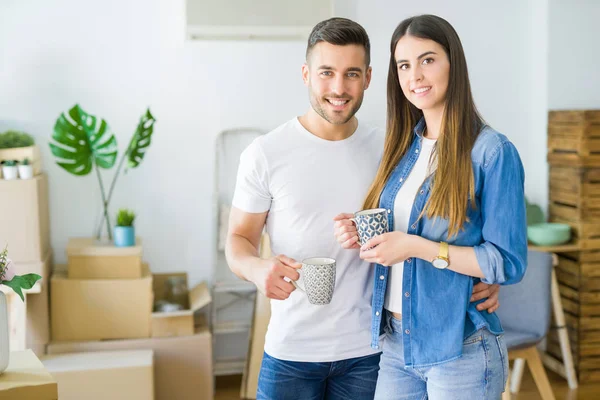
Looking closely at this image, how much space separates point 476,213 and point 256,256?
56 cm

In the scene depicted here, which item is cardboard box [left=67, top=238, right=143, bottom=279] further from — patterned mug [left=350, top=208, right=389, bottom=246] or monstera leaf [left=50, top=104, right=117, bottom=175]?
patterned mug [left=350, top=208, right=389, bottom=246]

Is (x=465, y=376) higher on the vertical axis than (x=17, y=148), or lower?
lower

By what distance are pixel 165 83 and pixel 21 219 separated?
3.12ft

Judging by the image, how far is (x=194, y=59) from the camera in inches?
144

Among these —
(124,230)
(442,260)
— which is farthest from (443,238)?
(124,230)

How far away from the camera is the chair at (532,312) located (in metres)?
3.22

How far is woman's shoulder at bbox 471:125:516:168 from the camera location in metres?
1.61

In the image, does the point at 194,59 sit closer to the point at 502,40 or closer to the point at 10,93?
the point at 10,93

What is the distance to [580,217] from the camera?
3719 mm

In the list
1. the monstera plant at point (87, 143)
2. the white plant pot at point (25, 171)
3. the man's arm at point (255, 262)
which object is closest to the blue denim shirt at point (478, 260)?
the man's arm at point (255, 262)

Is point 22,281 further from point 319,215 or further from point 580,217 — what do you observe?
point 580,217

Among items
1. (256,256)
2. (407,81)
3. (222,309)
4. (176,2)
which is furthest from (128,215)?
(407,81)

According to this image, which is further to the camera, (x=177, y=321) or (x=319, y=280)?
(x=177, y=321)

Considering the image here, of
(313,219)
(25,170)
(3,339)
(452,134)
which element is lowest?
(3,339)
